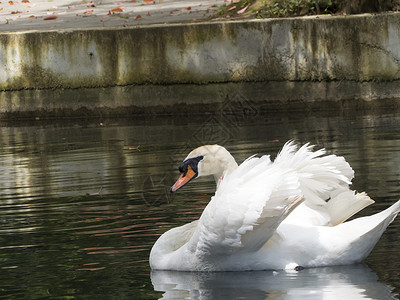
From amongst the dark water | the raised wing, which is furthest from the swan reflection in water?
the raised wing

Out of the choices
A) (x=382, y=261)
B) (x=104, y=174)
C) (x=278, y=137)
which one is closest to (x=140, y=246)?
(x=382, y=261)

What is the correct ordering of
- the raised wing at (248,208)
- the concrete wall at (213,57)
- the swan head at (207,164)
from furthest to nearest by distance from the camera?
the concrete wall at (213,57) < the swan head at (207,164) < the raised wing at (248,208)

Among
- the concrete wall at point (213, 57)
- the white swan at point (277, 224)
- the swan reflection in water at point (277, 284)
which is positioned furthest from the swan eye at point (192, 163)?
the concrete wall at point (213, 57)

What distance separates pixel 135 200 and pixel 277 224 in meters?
3.26

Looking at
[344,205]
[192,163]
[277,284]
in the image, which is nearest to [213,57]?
[192,163]

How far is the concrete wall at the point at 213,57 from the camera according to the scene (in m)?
16.5

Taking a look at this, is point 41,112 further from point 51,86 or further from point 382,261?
point 382,261

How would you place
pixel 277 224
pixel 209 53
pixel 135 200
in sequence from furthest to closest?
pixel 209 53
pixel 135 200
pixel 277 224

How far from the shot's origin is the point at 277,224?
6484 mm

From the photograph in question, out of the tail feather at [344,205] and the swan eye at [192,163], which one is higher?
the swan eye at [192,163]

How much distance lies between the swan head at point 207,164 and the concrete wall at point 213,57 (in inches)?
365

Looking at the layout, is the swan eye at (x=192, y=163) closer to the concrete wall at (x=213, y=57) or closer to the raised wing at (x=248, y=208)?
the raised wing at (x=248, y=208)

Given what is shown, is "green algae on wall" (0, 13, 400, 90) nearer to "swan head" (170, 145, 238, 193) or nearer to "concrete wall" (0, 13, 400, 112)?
"concrete wall" (0, 13, 400, 112)

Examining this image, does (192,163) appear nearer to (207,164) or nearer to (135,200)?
(207,164)
